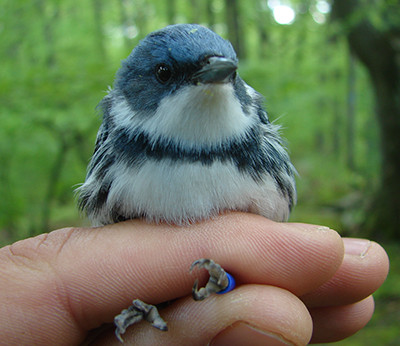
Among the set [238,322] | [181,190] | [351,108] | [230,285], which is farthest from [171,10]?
[238,322]

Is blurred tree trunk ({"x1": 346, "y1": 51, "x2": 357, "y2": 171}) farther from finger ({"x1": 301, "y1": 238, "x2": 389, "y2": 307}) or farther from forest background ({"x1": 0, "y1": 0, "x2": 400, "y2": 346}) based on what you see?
finger ({"x1": 301, "y1": 238, "x2": 389, "y2": 307})

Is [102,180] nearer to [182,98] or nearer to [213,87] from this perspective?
[182,98]

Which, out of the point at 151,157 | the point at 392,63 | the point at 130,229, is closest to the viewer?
the point at 151,157

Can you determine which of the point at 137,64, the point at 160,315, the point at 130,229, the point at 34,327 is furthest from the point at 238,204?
the point at 34,327

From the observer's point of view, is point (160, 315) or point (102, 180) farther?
point (102, 180)

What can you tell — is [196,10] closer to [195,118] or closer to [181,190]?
[195,118]

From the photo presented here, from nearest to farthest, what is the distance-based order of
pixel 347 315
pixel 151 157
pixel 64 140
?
pixel 151 157
pixel 347 315
pixel 64 140

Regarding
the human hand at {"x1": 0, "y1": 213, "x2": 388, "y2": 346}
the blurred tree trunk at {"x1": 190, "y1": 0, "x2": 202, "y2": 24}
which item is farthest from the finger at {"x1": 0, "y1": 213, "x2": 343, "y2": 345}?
the blurred tree trunk at {"x1": 190, "y1": 0, "x2": 202, "y2": 24}
